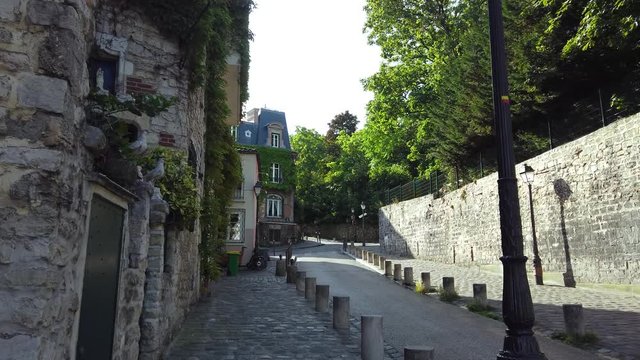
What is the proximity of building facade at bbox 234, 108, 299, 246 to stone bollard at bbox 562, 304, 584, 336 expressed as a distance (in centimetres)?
3941

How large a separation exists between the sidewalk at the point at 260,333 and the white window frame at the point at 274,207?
35004mm

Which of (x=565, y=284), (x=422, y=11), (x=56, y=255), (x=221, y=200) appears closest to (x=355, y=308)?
(x=221, y=200)

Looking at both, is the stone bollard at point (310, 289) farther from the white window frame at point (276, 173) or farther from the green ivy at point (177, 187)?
the white window frame at point (276, 173)

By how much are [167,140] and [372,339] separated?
14.8 feet

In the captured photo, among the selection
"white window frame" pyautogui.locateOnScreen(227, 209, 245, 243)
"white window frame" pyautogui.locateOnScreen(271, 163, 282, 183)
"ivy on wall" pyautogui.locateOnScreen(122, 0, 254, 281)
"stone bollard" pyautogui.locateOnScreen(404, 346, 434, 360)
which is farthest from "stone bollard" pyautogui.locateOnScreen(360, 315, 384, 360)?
"white window frame" pyautogui.locateOnScreen(271, 163, 282, 183)

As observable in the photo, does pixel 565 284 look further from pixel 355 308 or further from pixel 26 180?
pixel 26 180

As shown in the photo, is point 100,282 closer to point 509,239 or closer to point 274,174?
point 509,239

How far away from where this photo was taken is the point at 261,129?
4756cm

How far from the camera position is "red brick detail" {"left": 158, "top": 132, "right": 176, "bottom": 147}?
791cm

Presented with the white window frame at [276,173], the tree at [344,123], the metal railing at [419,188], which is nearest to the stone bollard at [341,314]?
the metal railing at [419,188]

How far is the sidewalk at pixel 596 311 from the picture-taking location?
22.4 ft

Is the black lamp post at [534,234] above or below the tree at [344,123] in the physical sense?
below

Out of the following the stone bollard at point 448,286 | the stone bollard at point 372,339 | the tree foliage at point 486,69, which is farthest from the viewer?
the tree foliage at point 486,69

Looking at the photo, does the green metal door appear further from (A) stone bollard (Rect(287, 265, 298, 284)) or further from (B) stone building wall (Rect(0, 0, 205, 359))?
(A) stone bollard (Rect(287, 265, 298, 284))
